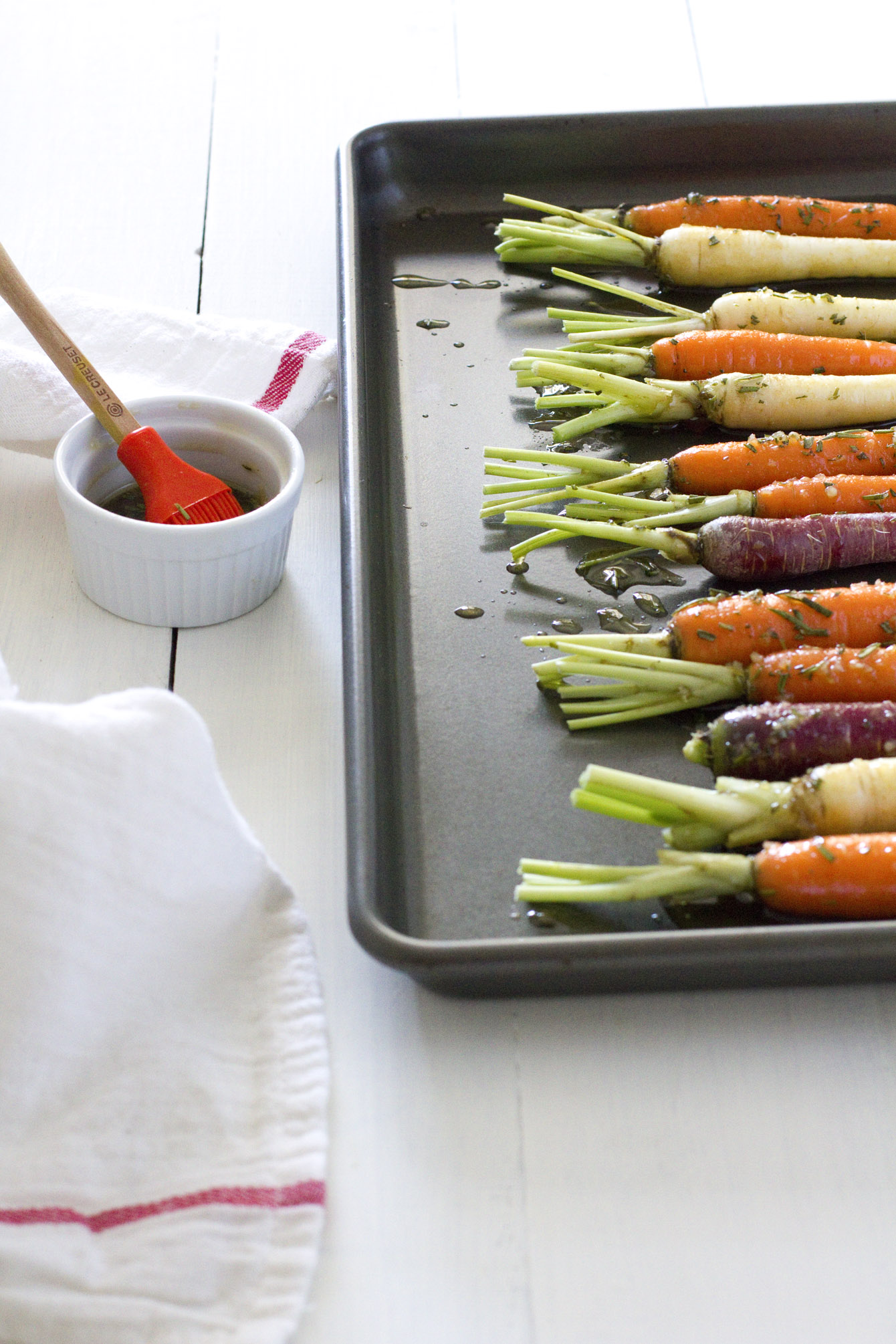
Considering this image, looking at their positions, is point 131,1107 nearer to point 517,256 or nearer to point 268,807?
point 268,807

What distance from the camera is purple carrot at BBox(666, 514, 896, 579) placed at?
1.24 m

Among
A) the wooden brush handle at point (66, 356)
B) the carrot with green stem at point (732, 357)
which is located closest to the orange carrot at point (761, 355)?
the carrot with green stem at point (732, 357)

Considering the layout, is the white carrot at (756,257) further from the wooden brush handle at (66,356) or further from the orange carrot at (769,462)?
the wooden brush handle at (66,356)

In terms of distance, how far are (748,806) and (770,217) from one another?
38.7 inches

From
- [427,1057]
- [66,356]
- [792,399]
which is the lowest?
[427,1057]

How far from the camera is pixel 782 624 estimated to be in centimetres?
116

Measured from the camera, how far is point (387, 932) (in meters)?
0.88

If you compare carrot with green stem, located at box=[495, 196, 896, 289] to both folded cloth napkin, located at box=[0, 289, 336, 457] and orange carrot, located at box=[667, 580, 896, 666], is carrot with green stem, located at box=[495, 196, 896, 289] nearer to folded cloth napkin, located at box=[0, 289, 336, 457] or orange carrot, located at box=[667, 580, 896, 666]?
folded cloth napkin, located at box=[0, 289, 336, 457]

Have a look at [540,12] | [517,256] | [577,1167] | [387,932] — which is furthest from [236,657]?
[540,12]

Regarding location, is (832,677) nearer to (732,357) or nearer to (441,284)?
(732,357)

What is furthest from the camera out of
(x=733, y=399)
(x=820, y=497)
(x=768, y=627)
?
(x=733, y=399)

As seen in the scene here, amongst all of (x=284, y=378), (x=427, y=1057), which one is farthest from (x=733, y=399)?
(x=427, y=1057)

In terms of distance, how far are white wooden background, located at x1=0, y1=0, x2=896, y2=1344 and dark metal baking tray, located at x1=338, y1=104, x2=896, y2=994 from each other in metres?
0.06

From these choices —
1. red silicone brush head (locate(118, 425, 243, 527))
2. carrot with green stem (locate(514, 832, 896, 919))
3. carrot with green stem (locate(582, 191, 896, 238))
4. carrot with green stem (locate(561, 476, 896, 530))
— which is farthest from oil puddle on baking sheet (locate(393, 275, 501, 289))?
carrot with green stem (locate(514, 832, 896, 919))
